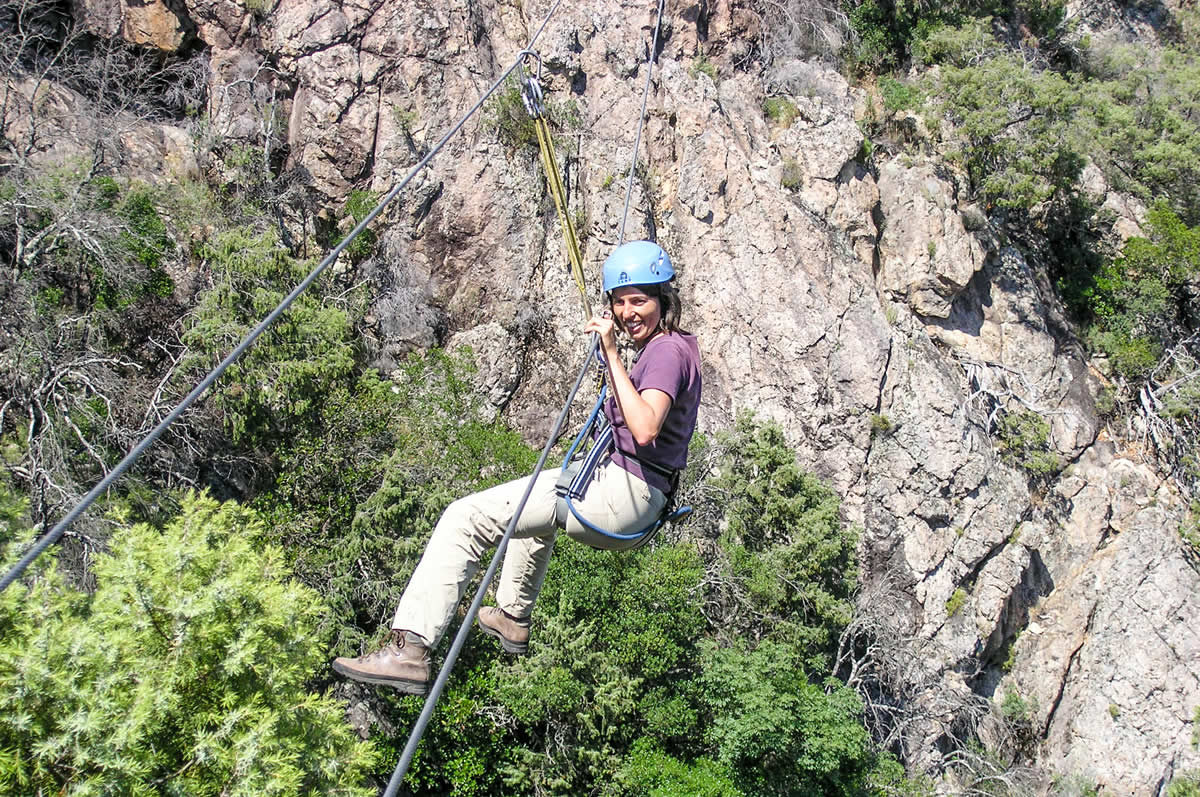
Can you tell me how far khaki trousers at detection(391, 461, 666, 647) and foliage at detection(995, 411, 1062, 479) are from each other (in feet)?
36.6

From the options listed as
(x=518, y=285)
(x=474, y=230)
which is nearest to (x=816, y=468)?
(x=518, y=285)

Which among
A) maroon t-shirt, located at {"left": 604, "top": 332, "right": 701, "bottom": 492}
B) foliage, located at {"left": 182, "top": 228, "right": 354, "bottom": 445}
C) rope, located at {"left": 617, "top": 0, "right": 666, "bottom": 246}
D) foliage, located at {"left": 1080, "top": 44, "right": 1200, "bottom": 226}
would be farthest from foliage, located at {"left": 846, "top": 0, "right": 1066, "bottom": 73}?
maroon t-shirt, located at {"left": 604, "top": 332, "right": 701, "bottom": 492}

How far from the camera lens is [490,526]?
151 inches

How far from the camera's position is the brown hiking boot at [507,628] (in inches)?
171

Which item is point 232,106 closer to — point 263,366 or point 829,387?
point 263,366

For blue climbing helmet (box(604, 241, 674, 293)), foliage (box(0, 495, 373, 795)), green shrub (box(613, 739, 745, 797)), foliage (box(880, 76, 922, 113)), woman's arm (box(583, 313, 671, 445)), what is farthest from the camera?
foliage (box(880, 76, 922, 113))

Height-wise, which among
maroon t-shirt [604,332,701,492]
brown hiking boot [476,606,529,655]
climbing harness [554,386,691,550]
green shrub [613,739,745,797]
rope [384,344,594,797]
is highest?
maroon t-shirt [604,332,701,492]

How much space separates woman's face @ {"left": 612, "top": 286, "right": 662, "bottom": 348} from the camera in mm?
3984

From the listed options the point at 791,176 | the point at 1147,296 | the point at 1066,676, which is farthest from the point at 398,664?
the point at 1147,296

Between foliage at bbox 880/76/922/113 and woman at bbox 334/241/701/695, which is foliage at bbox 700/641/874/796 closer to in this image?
woman at bbox 334/241/701/695

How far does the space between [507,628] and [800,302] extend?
30.7 feet

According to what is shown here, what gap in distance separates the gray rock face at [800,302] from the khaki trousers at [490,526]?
900 cm

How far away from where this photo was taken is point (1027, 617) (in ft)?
44.3

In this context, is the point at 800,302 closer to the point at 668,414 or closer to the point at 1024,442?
the point at 1024,442
